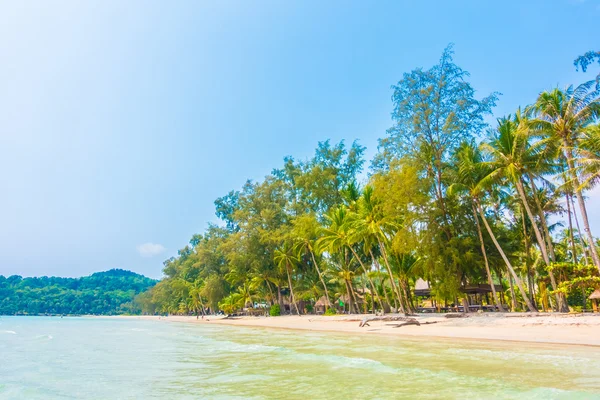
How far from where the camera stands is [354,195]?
29172 mm

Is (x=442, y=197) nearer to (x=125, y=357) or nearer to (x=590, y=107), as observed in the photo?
(x=590, y=107)

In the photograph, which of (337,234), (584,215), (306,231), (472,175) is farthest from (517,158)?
(306,231)

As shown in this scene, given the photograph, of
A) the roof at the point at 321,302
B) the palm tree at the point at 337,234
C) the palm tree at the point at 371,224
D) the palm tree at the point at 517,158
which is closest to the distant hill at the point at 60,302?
the roof at the point at 321,302

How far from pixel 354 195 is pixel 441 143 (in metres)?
8.75

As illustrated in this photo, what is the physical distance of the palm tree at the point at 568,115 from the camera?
50.5 feet

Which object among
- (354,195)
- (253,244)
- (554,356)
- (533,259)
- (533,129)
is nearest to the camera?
(554,356)

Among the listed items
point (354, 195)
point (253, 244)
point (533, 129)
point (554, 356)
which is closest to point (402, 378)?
point (554, 356)

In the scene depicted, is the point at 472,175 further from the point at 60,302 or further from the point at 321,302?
the point at 60,302

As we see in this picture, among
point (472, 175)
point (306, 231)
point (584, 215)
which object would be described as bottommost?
point (584, 215)

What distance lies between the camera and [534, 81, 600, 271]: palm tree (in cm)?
1539

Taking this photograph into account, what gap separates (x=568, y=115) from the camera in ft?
51.5

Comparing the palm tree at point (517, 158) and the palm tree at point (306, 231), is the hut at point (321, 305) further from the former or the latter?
the palm tree at point (517, 158)

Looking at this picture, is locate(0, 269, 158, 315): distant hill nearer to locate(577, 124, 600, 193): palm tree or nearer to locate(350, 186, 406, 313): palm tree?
locate(350, 186, 406, 313): palm tree

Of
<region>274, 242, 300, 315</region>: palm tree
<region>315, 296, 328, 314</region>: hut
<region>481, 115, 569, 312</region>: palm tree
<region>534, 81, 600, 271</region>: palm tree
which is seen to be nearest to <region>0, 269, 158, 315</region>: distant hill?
<region>315, 296, 328, 314</region>: hut
